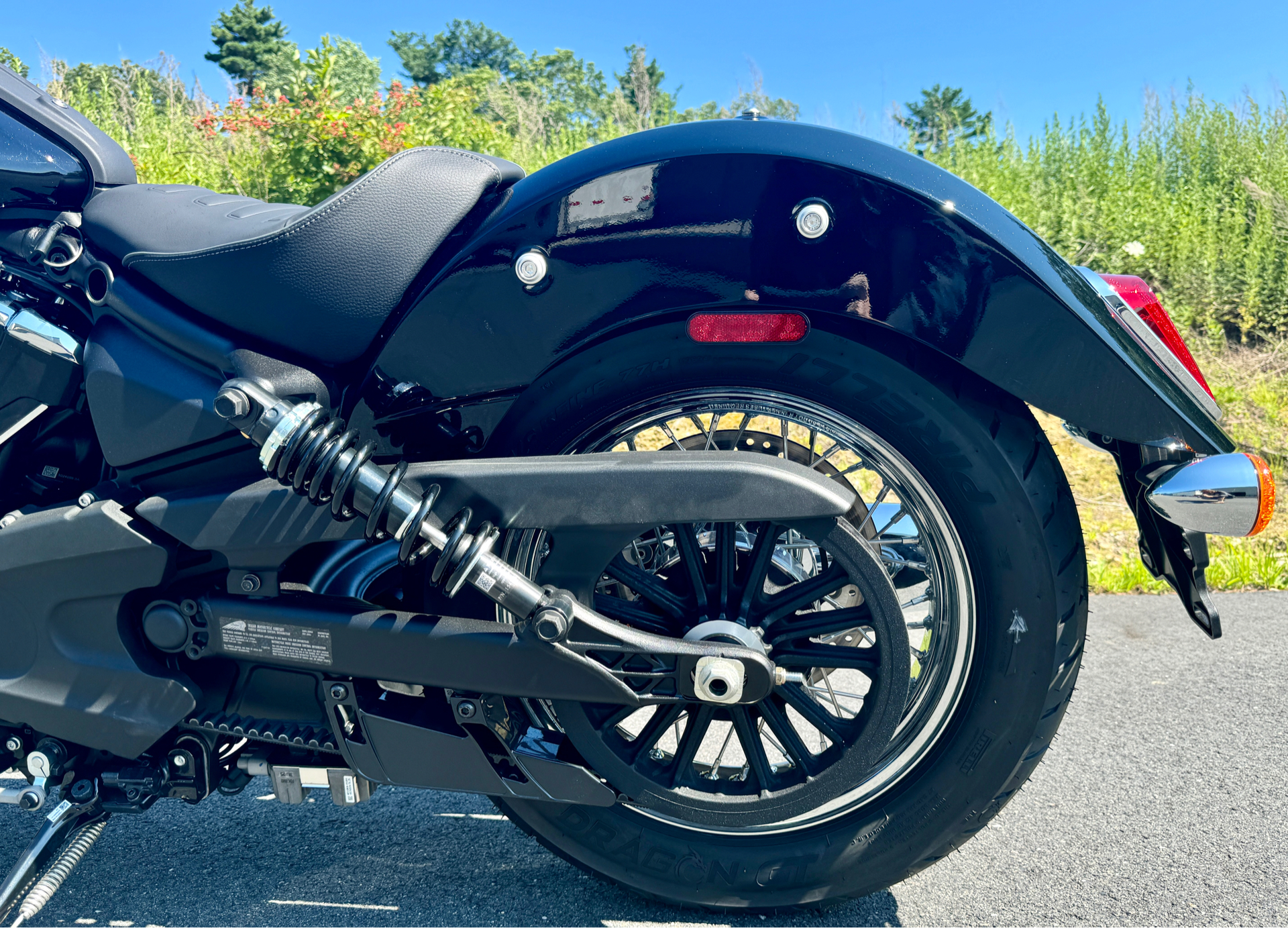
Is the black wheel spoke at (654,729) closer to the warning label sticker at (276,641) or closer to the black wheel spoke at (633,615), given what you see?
the black wheel spoke at (633,615)

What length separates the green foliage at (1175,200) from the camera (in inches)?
242

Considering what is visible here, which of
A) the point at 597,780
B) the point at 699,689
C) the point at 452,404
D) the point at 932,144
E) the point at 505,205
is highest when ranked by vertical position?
the point at 932,144

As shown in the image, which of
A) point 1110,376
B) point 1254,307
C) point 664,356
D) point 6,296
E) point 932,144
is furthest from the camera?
point 932,144

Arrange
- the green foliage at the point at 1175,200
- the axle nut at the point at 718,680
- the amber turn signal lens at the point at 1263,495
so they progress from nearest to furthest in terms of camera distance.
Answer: the amber turn signal lens at the point at 1263,495
the axle nut at the point at 718,680
the green foliage at the point at 1175,200

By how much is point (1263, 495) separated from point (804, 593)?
28.1 inches

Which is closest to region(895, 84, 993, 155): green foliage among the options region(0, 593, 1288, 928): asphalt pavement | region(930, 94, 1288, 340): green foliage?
region(930, 94, 1288, 340): green foliage

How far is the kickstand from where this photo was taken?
162cm

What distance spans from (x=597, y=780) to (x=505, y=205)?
1029mm

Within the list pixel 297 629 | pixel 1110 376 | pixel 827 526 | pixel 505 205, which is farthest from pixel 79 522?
pixel 1110 376

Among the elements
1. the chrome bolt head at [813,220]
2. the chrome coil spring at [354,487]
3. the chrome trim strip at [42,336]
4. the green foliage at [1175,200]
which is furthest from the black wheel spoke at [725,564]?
the green foliage at [1175,200]

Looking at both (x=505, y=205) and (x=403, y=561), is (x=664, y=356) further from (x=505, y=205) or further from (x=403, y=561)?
(x=403, y=561)

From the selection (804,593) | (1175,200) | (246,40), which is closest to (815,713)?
(804,593)

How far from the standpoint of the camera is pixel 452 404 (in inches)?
62.8

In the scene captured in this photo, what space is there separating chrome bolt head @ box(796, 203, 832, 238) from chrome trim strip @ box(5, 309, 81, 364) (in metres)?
1.33
